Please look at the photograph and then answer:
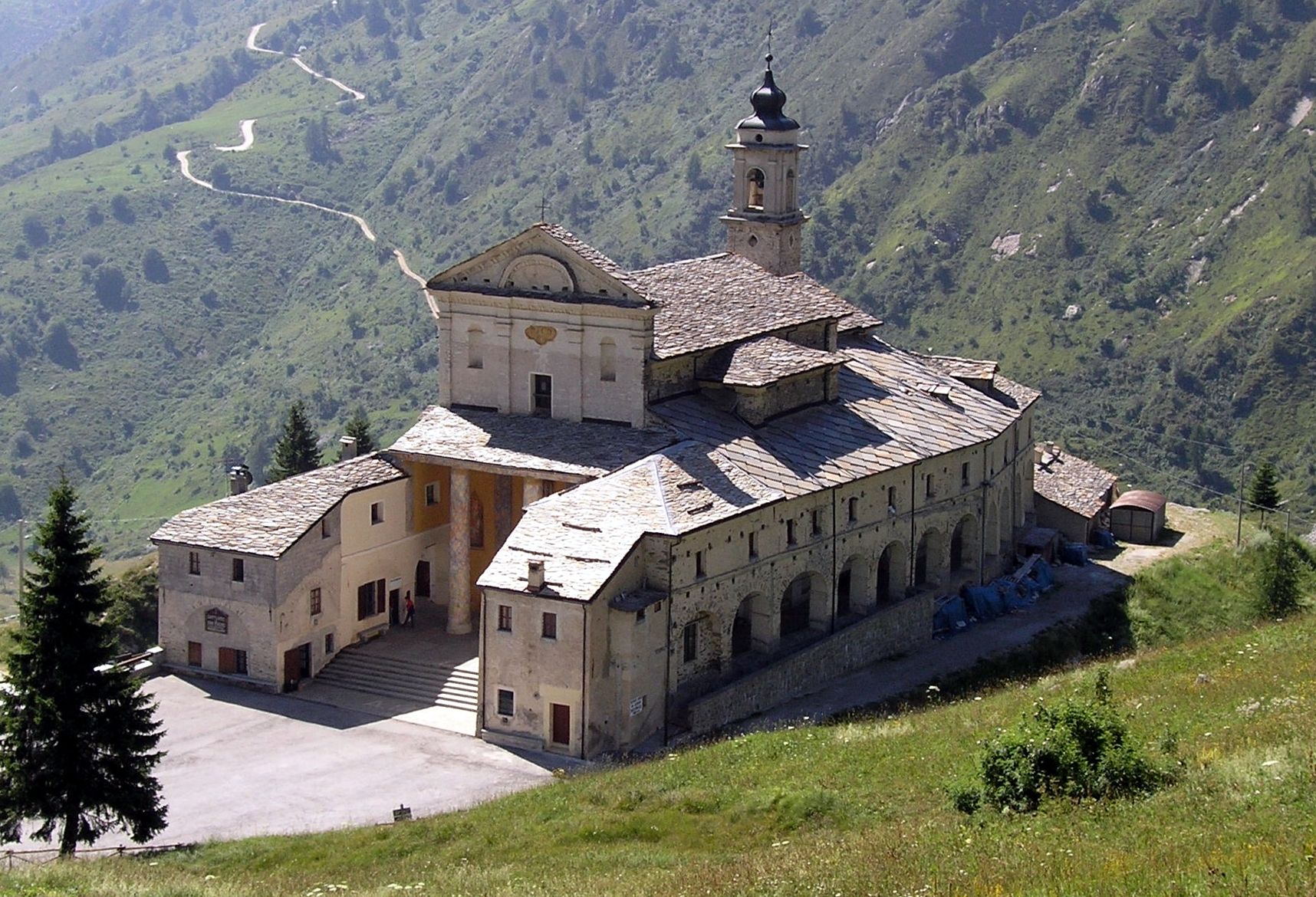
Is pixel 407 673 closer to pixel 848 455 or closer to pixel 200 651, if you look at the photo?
pixel 200 651

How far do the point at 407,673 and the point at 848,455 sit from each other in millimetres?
13736

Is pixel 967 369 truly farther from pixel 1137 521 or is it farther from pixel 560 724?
pixel 560 724

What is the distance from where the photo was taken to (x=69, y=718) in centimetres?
4028

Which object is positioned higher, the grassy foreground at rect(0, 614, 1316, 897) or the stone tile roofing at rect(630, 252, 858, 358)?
the stone tile roofing at rect(630, 252, 858, 358)

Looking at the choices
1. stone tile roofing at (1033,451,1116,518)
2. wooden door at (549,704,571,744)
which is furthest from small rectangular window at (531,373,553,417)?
stone tile roofing at (1033,451,1116,518)

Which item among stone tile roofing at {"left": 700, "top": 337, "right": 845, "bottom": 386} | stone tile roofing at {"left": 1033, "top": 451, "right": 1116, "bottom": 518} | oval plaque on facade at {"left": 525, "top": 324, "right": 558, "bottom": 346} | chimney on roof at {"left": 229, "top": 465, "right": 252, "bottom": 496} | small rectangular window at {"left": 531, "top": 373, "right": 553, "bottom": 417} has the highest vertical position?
oval plaque on facade at {"left": 525, "top": 324, "right": 558, "bottom": 346}

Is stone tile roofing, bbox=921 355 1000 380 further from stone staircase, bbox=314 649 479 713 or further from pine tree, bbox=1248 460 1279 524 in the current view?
stone staircase, bbox=314 649 479 713

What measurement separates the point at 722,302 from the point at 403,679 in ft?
52.7

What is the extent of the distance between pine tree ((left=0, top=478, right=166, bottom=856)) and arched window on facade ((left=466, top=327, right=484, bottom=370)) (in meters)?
17.2

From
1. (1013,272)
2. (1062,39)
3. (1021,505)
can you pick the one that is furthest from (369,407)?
(1021,505)

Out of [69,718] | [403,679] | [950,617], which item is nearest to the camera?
[69,718]

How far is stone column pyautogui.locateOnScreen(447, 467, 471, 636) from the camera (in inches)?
2165

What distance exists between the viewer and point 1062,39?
500 feet

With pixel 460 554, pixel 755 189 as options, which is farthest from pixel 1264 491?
pixel 460 554
